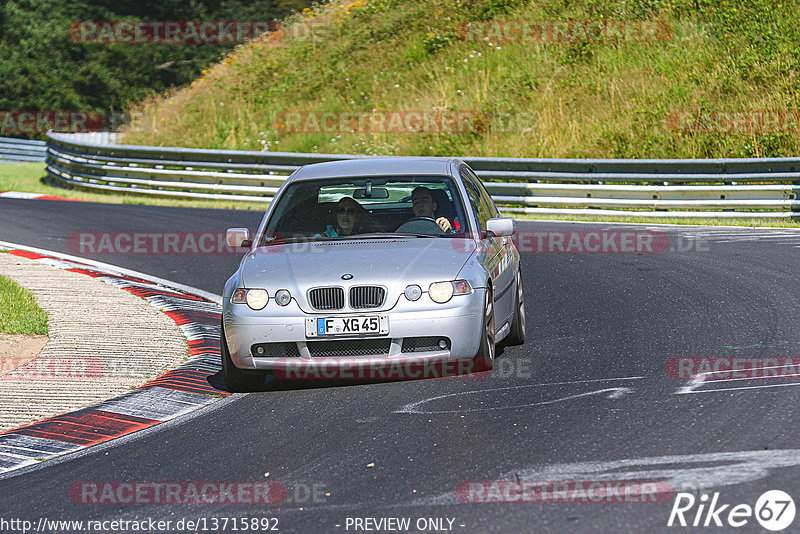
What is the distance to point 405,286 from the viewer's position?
7.50m

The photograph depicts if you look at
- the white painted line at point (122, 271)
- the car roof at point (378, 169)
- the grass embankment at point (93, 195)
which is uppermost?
the car roof at point (378, 169)

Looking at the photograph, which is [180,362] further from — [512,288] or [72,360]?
[512,288]

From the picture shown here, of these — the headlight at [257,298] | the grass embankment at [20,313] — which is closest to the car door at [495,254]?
the headlight at [257,298]

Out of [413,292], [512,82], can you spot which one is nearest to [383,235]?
[413,292]

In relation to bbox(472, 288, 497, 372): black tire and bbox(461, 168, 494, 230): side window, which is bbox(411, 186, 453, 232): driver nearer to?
bbox(461, 168, 494, 230): side window

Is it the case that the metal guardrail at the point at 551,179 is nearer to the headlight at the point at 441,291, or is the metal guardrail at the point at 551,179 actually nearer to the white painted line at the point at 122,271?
the white painted line at the point at 122,271

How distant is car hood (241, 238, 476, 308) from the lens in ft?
24.8

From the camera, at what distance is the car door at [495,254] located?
825 cm

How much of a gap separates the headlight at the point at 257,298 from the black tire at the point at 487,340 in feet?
4.79

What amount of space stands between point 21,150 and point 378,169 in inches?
1462

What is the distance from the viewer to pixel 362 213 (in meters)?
8.77

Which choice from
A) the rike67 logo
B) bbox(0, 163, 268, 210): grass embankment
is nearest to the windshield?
the rike67 logo

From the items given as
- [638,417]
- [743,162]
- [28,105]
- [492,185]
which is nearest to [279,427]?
[638,417]

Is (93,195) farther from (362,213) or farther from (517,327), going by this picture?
(517,327)
